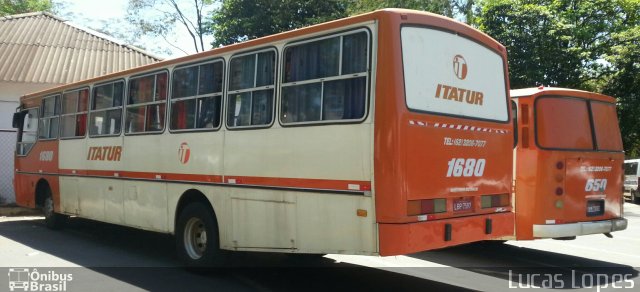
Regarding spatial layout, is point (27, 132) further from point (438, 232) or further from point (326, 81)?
point (438, 232)

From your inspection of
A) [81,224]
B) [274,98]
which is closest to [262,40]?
[274,98]

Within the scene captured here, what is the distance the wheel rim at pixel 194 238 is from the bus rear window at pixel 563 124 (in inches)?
194

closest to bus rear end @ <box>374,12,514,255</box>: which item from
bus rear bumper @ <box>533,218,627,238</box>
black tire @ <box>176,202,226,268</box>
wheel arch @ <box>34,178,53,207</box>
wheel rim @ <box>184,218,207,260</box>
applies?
bus rear bumper @ <box>533,218,627,238</box>

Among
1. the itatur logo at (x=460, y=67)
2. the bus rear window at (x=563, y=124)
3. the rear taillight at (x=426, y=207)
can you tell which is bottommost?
the rear taillight at (x=426, y=207)

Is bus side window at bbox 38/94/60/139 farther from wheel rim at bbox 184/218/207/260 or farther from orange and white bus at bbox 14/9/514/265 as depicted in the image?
wheel rim at bbox 184/218/207/260

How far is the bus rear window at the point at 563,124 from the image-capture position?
7.97 meters

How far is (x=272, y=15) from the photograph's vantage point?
900 inches

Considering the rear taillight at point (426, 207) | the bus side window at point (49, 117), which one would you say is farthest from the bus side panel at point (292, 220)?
the bus side window at point (49, 117)

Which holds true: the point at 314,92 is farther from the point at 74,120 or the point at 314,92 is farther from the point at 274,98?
the point at 74,120

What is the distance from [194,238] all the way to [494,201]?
12.9 feet

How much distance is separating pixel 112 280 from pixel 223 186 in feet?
5.90

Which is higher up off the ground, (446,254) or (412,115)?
(412,115)

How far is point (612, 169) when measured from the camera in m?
8.66

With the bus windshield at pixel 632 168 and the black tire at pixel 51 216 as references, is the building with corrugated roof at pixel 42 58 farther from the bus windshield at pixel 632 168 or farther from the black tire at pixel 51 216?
the bus windshield at pixel 632 168
